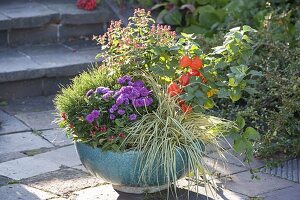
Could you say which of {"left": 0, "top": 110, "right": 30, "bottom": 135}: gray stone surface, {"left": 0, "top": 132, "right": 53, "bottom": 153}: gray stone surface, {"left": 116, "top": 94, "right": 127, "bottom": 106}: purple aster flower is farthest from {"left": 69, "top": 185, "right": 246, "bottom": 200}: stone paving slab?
{"left": 0, "top": 110, "right": 30, "bottom": 135}: gray stone surface

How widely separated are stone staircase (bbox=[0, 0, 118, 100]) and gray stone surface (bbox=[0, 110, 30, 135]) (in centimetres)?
36

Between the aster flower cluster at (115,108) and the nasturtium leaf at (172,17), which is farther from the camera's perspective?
the nasturtium leaf at (172,17)

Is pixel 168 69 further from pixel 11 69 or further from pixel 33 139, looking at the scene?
pixel 11 69

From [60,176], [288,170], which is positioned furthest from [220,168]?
[60,176]

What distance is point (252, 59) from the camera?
5285 mm

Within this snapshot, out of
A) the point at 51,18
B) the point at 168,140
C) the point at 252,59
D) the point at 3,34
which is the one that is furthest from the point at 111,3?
the point at 168,140

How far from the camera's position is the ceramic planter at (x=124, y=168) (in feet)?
12.2

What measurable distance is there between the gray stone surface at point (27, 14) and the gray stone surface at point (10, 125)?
3.66 feet

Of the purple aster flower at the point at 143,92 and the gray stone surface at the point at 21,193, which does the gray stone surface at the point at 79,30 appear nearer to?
the gray stone surface at the point at 21,193

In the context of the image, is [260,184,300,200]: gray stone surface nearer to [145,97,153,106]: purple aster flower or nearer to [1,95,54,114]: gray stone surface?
[145,97,153,106]: purple aster flower

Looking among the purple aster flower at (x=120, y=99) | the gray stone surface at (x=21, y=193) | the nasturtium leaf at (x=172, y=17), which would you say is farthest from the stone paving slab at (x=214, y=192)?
the nasturtium leaf at (x=172, y=17)

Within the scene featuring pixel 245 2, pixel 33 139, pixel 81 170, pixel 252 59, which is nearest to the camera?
pixel 81 170

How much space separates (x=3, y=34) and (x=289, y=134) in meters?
2.67

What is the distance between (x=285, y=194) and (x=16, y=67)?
8.06 ft
